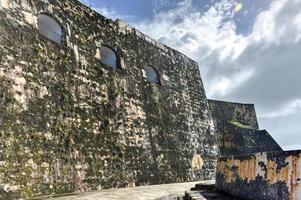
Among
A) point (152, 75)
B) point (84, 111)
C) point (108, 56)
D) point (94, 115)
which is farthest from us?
point (152, 75)

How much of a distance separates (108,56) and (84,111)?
2.38 metres

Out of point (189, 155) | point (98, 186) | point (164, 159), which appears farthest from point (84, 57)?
point (189, 155)

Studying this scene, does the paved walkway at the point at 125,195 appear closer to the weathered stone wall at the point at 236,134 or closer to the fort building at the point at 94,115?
the fort building at the point at 94,115

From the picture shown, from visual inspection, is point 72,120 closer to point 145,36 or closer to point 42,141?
point 42,141

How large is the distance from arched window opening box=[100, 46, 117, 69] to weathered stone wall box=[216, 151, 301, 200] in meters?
5.61

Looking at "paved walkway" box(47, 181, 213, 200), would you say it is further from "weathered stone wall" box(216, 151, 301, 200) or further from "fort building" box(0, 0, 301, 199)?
"weathered stone wall" box(216, 151, 301, 200)

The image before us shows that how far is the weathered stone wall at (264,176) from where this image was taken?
11.5 ft

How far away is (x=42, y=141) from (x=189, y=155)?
6.75m

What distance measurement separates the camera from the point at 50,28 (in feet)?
27.6

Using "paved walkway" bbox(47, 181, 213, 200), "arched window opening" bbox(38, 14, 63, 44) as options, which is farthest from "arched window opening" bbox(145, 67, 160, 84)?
"paved walkway" bbox(47, 181, 213, 200)

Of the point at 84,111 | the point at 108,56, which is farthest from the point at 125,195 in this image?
the point at 108,56

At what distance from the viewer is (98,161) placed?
8547mm

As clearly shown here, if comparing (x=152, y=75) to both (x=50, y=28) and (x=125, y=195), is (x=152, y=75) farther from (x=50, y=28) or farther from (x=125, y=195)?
(x=125, y=195)

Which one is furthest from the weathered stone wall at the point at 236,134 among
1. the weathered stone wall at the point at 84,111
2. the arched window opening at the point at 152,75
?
the arched window opening at the point at 152,75
